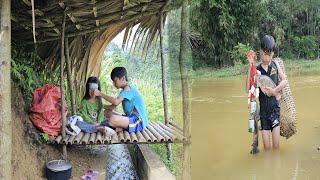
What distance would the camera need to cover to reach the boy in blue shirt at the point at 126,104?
5.11 meters

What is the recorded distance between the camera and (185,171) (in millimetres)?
4621

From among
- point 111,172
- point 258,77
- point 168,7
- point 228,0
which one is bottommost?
point 111,172

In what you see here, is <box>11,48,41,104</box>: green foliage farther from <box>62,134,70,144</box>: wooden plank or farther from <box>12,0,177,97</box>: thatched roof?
<box>62,134,70,144</box>: wooden plank

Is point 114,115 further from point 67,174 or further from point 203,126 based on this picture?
point 203,126

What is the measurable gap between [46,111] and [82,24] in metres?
1.11

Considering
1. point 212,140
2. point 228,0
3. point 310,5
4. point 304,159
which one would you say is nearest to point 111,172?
point 212,140

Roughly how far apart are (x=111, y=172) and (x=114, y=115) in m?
1.00

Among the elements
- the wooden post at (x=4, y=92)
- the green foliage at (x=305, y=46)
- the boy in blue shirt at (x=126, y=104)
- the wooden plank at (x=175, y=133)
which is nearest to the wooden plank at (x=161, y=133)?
the wooden plank at (x=175, y=133)

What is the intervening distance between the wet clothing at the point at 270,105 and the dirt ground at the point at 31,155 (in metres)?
1.98

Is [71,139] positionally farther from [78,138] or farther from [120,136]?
[120,136]

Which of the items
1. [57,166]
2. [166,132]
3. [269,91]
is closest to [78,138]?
[57,166]

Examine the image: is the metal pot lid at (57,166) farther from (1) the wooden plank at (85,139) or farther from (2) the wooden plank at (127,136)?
(2) the wooden plank at (127,136)

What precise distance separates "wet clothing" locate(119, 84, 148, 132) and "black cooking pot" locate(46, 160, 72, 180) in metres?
1.12

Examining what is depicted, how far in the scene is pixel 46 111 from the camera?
4.77m
